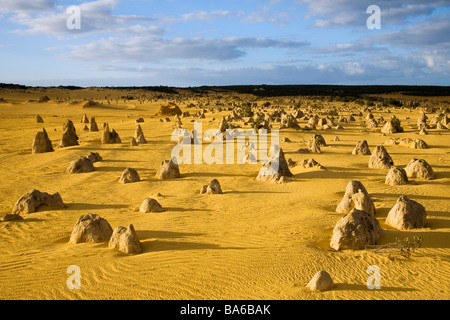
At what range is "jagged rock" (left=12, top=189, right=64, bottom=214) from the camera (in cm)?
892

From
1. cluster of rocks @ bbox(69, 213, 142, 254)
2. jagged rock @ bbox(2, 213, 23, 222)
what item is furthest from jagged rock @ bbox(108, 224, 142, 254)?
jagged rock @ bbox(2, 213, 23, 222)

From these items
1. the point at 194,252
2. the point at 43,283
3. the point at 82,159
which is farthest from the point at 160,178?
the point at 43,283

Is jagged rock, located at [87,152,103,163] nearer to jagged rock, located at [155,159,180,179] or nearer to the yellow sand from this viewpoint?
the yellow sand

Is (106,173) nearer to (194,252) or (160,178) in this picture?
(160,178)

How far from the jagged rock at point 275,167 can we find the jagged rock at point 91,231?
18.9ft

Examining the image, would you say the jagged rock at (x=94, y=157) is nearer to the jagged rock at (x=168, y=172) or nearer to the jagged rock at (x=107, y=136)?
the jagged rock at (x=168, y=172)

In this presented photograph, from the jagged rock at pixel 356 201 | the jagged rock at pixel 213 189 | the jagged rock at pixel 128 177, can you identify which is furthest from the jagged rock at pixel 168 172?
the jagged rock at pixel 356 201

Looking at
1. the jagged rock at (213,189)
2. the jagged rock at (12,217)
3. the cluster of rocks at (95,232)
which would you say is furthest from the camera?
the jagged rock at (213,189)

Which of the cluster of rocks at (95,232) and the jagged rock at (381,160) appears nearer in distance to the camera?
the cluster of rocks at (95,232)

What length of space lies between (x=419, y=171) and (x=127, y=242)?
8.70 m

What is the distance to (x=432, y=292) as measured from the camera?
5039 millimetres

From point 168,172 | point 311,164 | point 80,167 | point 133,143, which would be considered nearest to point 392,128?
point 311,164

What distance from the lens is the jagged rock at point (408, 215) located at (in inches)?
284
